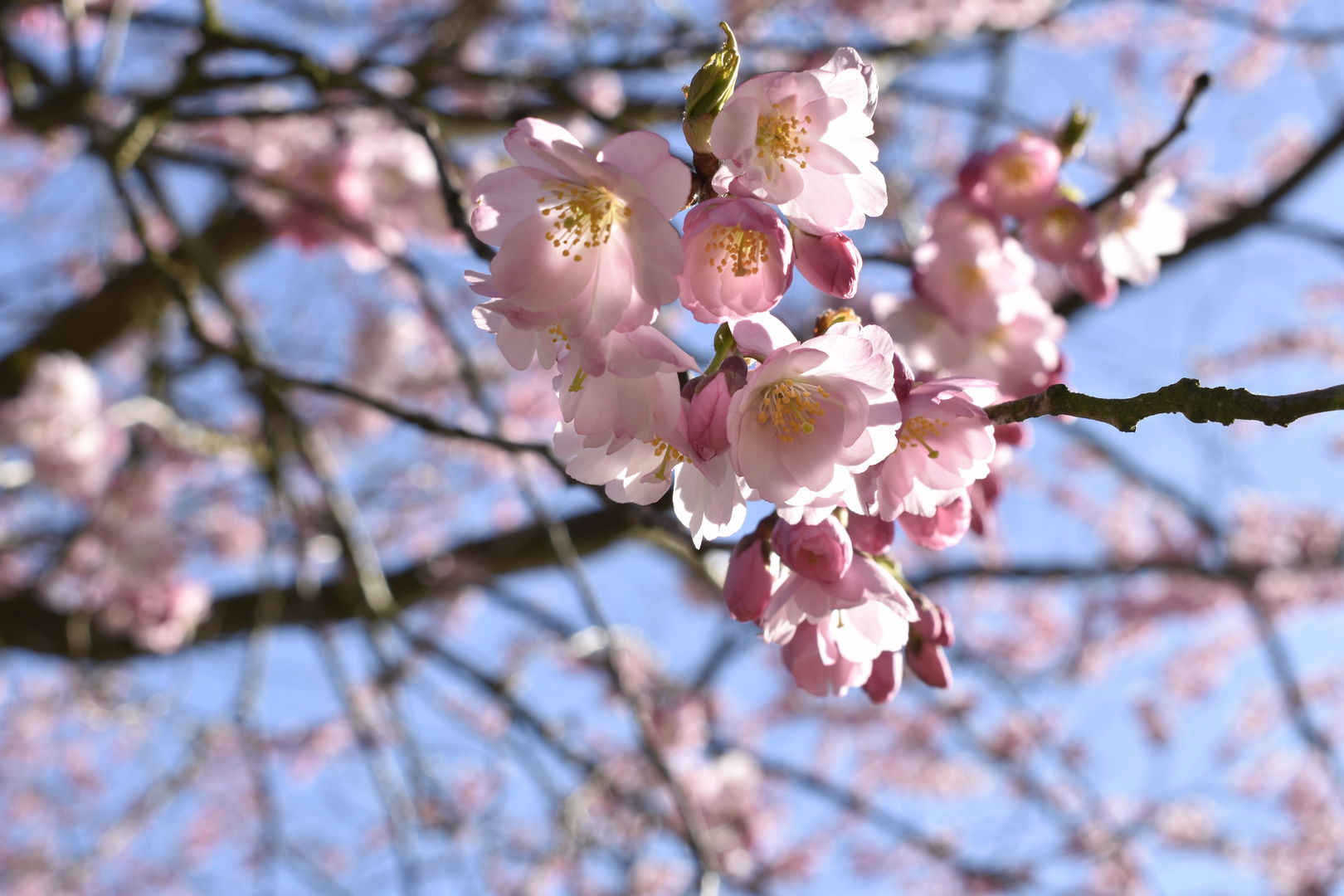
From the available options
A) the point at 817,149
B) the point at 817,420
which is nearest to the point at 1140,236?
the point at 817,149

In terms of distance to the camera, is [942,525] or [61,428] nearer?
[942,525]

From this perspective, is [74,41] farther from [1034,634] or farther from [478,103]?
[1034,634]

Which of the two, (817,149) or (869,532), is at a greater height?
(817,149)

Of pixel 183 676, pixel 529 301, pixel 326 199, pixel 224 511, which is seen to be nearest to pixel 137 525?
pixel 183 676

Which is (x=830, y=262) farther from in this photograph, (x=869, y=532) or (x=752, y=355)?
(x=869, y=532)

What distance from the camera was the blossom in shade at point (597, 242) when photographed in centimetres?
71

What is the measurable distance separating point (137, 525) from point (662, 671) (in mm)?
2912

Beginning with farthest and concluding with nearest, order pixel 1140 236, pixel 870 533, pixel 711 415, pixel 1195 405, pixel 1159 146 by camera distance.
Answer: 1. pixel 1140 236
2. pixel 1159 146
3. pixel 870 533
4. pixel 711 415
5. pixel 1195 405

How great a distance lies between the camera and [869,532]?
2.71 feet

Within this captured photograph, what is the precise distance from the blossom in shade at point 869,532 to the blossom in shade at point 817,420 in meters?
0.08

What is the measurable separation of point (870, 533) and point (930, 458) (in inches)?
3.4

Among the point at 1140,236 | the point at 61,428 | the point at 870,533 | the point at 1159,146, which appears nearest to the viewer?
the point at 870,533

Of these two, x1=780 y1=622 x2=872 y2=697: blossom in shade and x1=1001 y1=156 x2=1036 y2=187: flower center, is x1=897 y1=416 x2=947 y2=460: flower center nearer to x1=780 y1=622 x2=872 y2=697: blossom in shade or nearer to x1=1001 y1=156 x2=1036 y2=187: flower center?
x1=780 y1=622 x2=872 y2=697: blossom in shade

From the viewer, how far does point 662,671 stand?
526 centimetres
